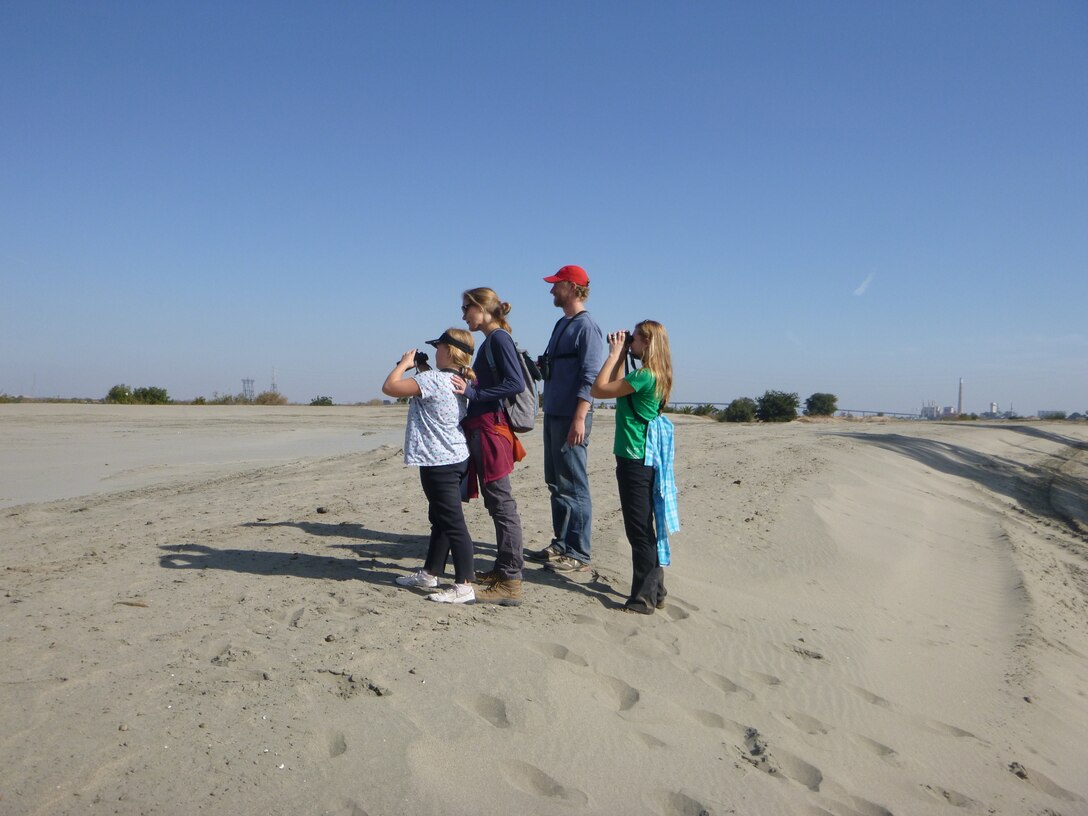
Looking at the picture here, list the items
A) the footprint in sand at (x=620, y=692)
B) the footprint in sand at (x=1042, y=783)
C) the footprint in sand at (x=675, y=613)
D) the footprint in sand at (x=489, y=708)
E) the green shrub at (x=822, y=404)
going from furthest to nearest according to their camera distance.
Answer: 1. the green shrub at (x=822, y=404)
2. the footprint in sand at (x=675, y=613)
3. the footprint in sand at (x=620, y=692)
4. the footprint in sand at (x=1042, y=783)
5. the footprint in sand at (x=489, y=708)

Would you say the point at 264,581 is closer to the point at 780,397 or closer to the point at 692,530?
the point at 692,530

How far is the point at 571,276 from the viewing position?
19.4 feet

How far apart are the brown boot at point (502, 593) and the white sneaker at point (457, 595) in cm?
9

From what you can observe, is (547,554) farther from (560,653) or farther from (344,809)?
(344,809)

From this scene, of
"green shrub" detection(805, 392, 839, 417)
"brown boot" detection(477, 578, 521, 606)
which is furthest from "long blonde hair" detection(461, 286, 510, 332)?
"green shrub" detection(805, 392, 839, 417)

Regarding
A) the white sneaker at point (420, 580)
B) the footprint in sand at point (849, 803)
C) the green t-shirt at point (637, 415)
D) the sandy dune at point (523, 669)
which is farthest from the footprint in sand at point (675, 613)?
the footprint in sand at point (849, 803)

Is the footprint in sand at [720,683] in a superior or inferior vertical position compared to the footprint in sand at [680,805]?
superior

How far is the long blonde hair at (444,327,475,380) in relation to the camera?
517cm

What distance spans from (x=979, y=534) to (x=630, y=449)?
6806mm

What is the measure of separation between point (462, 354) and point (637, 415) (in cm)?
117

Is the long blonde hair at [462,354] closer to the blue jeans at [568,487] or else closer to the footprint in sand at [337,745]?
the blue jeans at [568,487]

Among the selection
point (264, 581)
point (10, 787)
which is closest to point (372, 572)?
point (264, 581)

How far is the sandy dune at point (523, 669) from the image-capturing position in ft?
10.3

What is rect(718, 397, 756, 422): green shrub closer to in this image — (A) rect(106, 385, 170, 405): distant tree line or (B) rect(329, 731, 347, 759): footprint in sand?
(A) rect(106, 385, 170, 405): distant tree line
